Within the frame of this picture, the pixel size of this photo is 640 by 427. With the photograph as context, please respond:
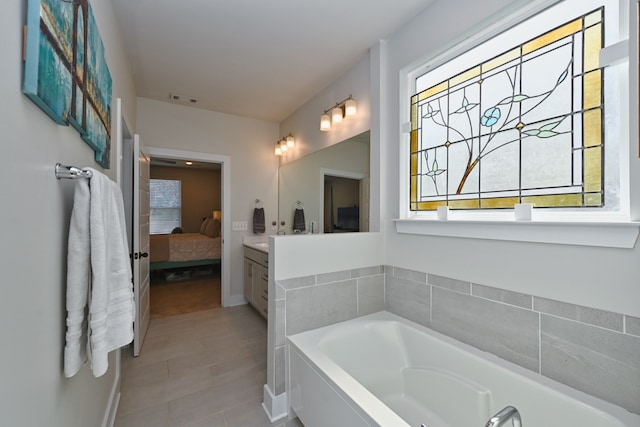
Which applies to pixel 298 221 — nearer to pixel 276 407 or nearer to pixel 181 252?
pixel 276 407

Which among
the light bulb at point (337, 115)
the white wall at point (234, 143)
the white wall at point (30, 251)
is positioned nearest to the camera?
the white wall at point (30, 251)

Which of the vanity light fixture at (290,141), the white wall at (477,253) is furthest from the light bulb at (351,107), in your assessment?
the vanity light fixture at (290,141)

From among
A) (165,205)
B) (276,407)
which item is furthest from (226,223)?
(165,205)

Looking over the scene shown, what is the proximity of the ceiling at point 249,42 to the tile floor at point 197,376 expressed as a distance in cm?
261

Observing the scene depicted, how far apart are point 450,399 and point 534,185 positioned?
1202 mm

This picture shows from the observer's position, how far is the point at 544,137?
1.32 meters

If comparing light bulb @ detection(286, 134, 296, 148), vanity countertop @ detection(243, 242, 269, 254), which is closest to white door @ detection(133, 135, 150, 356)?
vanity countertop @ detection(243, 242, 269, 254)

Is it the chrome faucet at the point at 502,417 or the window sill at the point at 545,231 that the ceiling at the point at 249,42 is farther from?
the chrome faucet at the point at 502,417

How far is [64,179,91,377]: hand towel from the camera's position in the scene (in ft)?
2.84

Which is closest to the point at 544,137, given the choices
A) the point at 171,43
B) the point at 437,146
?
the point at 437,146

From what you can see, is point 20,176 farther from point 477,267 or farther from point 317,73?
point 317,73

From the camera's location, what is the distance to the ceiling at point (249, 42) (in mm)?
1770

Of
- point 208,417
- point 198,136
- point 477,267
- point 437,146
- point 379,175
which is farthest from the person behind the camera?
point 198,136

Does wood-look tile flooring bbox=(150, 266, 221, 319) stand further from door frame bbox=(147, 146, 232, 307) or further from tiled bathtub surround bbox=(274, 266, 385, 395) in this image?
tiled bathtub surround bbox=(274, 266, 385, 395)
